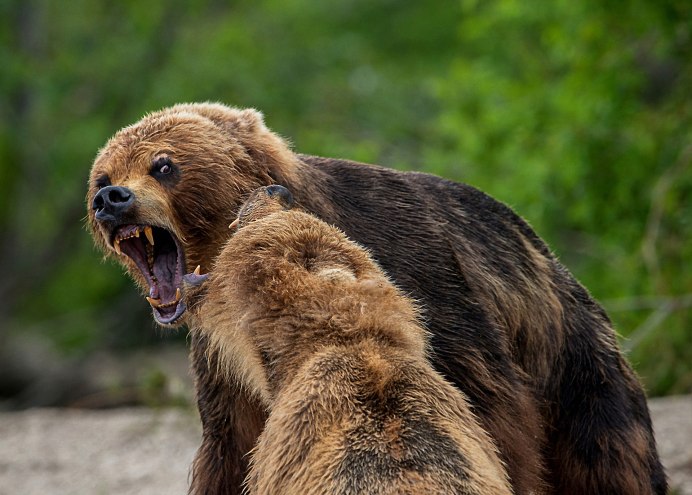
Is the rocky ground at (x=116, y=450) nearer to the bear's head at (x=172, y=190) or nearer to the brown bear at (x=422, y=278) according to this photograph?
the brown bear at (x=422, y=278)

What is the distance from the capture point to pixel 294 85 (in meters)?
20.1

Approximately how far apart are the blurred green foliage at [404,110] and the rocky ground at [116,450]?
1.55m

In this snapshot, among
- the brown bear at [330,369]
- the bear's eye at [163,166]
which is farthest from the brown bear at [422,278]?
the brown bear at [330,369]

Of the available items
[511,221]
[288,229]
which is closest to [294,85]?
[511,221]

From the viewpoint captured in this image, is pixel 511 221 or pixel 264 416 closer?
pixel 264 416

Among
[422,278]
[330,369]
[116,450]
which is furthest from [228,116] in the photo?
[116,450]

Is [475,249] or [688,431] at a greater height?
[475,249]

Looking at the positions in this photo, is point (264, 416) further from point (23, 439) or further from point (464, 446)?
point (23, 439)

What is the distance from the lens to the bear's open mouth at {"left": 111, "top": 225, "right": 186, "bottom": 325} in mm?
4848

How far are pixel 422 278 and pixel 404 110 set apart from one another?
16927 mm

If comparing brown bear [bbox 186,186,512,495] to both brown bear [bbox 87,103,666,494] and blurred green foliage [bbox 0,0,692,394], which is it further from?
blurred green foliage [bbox 0,0,692,394]

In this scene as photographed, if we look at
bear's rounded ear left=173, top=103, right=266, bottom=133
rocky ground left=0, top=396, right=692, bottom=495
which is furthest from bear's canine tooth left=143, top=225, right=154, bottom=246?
rocky ground left=0, top=396, right=692, bottom=495

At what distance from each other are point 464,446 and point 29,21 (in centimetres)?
1816

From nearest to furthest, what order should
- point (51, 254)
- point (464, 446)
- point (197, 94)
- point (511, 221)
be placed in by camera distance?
point (464, 446)
point (511, 221)
point (197, 94)
point (51, 254)
